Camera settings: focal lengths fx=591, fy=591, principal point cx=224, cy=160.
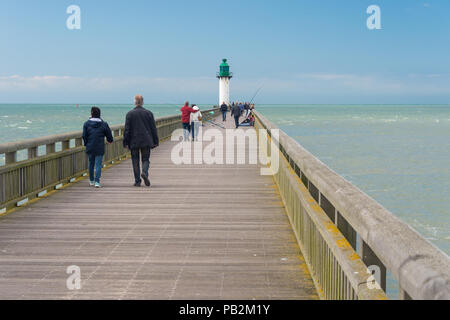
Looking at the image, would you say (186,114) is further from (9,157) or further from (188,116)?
(9,157)

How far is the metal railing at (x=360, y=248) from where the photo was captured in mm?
2033

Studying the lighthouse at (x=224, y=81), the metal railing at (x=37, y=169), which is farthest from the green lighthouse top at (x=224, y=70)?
the metal railing at (x=37, y=169)

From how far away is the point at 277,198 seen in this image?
10.2 m

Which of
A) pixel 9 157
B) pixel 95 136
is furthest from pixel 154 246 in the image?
pixel 95 136

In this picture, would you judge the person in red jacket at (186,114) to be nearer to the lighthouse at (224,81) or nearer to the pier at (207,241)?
the pier at (207,241)

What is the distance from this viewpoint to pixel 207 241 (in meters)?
6.97

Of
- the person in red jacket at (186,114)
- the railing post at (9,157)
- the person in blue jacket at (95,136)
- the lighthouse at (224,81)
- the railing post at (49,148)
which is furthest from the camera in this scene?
the lighthouse at (224,81)

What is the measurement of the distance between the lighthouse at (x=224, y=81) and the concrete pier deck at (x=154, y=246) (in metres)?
73.9

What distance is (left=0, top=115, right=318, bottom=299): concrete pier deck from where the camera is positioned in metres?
5.12

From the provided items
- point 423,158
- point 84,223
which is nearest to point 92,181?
point 84,223

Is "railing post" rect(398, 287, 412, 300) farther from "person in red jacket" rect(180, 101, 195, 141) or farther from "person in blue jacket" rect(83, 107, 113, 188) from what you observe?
"person in red jacket" rect(180, 101, 195, 141)

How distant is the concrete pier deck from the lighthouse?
7385 centimetres
